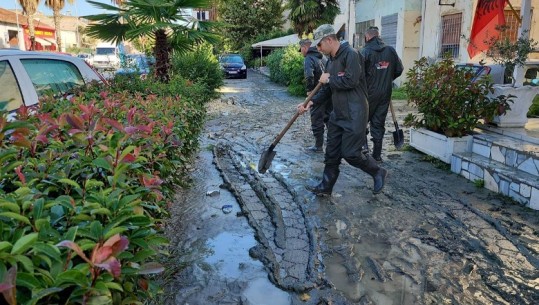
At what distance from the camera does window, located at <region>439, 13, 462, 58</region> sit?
13.0 meters

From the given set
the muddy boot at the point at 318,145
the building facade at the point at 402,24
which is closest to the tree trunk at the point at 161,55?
the muddy boot at the point at 318,145

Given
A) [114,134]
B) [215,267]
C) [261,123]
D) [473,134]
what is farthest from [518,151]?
[261,123]

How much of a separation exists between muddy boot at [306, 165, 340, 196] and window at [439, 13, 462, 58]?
931cm

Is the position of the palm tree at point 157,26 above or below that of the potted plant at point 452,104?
above

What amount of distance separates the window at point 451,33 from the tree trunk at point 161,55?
26.9 feet

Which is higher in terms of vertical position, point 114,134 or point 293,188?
point 114,134

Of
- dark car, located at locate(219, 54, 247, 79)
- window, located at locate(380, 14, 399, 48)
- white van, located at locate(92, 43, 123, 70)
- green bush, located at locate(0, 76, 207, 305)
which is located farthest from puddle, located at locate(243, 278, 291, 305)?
white van, located at locate(92, 43, 123, 70)

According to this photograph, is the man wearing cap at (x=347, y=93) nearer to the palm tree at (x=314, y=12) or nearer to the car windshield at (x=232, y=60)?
the car windshield at (x=232, y=60)

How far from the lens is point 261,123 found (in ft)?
35.2

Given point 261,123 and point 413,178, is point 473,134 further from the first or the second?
point 261,123

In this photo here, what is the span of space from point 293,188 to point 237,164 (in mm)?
1494

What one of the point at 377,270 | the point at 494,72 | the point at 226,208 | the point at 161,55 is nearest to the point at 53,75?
the point at 226,208

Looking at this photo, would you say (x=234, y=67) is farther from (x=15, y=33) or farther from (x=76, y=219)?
(x=15, y=33)

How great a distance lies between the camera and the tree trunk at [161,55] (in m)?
8.24
